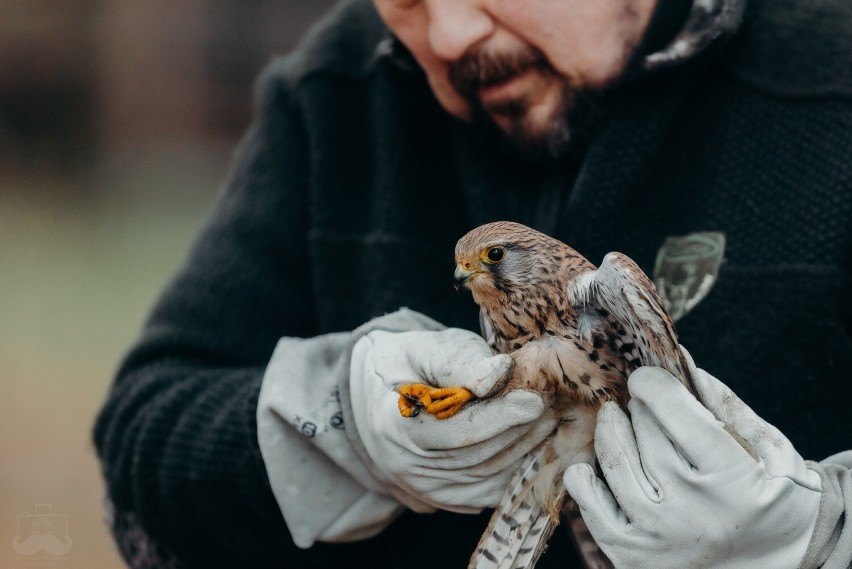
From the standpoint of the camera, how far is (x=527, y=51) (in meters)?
1.77

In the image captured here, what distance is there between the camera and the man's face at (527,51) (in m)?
1.73

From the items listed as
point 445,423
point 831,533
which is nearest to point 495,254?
point 445,423

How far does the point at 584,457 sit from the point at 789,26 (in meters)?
0.96

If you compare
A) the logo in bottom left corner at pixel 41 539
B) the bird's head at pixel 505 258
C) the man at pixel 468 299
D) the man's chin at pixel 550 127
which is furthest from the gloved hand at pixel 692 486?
the logo in bottom left corner at pixel 41 539

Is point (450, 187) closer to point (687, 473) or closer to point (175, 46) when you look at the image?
point (687, 473)

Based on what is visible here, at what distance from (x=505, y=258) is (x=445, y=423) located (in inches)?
10.7

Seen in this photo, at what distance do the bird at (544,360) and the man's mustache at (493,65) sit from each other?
37 cm

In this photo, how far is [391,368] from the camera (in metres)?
1.59

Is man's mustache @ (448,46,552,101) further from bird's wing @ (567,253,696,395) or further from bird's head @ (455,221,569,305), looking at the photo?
bird's wing @ (567,253,696,395)

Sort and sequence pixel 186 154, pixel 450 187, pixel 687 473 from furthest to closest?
1. pixel 186 154
2. pixel 450 187
3. pixel 687 473

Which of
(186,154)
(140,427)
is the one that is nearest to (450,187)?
(140,427)

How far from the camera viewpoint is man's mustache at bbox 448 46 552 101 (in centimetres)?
178

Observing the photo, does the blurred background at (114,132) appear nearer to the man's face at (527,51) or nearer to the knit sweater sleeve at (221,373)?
the knit sweater sleeve at (221,373)

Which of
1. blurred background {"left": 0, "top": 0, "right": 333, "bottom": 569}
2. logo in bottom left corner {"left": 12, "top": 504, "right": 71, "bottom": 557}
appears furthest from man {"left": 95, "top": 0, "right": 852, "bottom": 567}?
blurred background {"left": 0, "top": 0, "right": 333, "bottom": 569}
